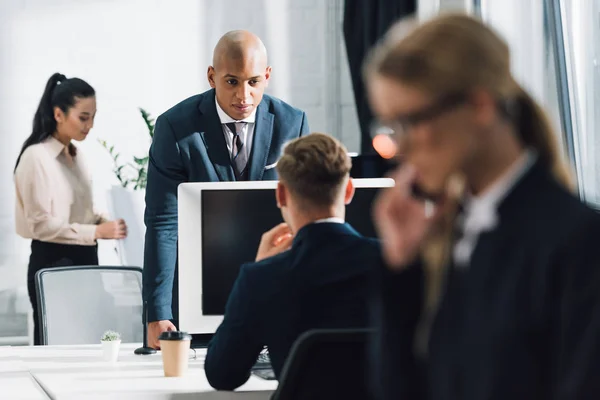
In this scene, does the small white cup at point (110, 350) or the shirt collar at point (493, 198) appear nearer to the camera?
the shirt collar at point (493, 198)

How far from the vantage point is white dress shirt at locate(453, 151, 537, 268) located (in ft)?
3.09

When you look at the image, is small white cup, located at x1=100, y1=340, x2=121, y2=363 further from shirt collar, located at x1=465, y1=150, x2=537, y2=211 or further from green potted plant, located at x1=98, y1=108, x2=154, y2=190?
green potted plant, located at x1=98, y1=108, x2=154, y2=190

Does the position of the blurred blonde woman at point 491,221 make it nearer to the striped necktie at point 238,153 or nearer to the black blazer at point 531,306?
the black blazer at point 531,306

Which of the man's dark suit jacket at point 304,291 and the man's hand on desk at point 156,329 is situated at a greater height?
the man's dark suit jacket at point 304,291

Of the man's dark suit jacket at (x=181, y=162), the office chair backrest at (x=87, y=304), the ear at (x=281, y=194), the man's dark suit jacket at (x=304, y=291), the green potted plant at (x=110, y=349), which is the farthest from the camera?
the office chair backrest at (x=87, y=304)

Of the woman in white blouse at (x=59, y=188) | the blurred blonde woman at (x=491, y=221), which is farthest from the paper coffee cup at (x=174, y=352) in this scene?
the woman in white blouse at (x=59, y=188)

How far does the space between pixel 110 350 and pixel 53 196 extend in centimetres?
208

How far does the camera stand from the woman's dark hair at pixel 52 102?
14.2 feet

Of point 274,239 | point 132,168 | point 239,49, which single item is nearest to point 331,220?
point 274,239

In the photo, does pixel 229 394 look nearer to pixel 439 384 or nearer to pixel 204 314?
→ pixel 204 314

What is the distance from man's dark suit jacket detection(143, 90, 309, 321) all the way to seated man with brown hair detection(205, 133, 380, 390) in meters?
0.74

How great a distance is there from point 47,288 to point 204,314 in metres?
1.06

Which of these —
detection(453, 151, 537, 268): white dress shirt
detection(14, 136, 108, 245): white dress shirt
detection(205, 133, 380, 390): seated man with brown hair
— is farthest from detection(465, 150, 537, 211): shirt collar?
detection(14, 136, 108, 245): white dress shirt

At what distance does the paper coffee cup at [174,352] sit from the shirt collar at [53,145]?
237 cm
